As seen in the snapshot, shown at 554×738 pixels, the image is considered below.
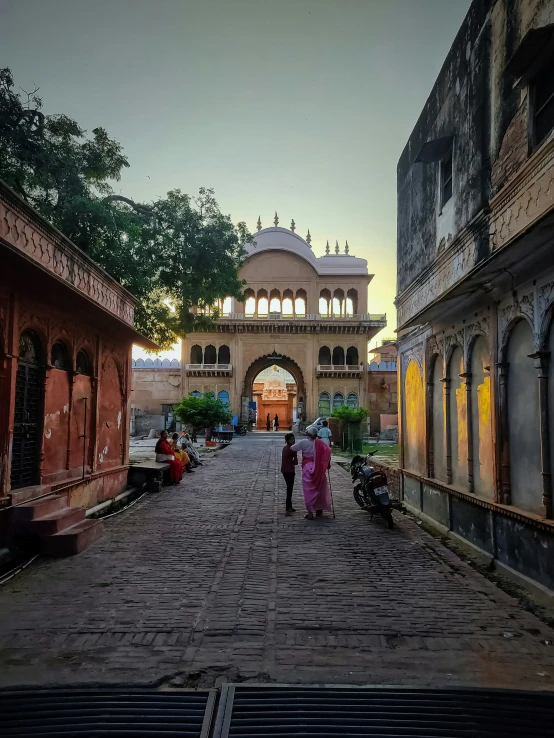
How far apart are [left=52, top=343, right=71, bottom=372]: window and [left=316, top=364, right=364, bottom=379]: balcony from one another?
118 ft

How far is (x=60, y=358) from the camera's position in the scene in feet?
27.1

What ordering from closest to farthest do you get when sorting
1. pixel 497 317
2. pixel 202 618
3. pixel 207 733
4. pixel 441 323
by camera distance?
pixel 207 733, pixel 202 618, pixel 497 317, pixel 441 323

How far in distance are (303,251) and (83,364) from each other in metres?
37.5

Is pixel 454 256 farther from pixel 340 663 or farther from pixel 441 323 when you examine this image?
pixel 340 663

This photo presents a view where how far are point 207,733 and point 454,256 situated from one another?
7.11 m

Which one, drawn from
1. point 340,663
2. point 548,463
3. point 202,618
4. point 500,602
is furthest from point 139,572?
point 548,463

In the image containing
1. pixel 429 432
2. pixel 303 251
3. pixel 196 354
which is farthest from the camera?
pixel 196 354

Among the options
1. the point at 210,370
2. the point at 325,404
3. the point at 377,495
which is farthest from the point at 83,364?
the point at 325,404

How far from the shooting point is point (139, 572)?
596cm

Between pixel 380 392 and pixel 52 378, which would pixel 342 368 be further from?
pixel 52 378

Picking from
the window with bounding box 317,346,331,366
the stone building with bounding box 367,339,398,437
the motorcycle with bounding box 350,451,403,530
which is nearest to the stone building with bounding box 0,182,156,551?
the motorcycle with bounding box 350,451,403,530

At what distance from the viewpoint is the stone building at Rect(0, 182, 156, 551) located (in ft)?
20.8

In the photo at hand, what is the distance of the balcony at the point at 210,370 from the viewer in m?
44.0

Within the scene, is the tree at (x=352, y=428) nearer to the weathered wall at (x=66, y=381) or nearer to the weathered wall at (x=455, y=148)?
the weathered wall at (x=455, y=148)
